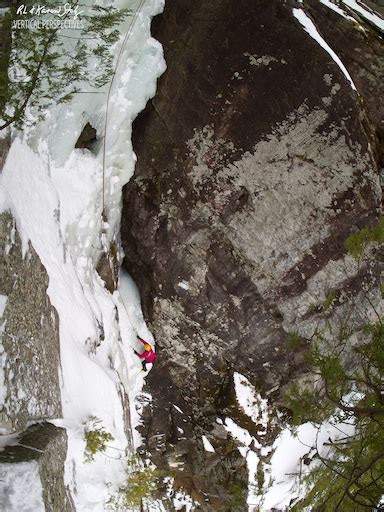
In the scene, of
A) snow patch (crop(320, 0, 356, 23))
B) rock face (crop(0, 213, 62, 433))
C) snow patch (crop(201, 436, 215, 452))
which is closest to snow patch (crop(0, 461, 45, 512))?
rock face (crop(0, 213, 62, 433))

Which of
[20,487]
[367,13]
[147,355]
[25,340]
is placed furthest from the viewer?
[147,355]

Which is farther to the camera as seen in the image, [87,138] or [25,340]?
[87,138]

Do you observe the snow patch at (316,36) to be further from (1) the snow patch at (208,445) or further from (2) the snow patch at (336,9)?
(1) the snow patch at (208,445)

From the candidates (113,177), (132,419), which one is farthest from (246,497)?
(113,177)

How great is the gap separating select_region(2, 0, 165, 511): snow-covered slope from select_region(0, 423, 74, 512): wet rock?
433 mm

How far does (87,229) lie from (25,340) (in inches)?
80.1

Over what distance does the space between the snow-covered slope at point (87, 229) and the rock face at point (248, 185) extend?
0.23m

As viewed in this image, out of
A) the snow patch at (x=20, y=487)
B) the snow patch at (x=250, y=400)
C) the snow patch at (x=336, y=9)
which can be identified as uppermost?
the snow patch at (x=336, y=9)

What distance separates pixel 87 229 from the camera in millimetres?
5316

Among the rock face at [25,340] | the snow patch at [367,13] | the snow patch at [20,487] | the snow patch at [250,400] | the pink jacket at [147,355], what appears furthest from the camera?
the snow patch at [250,400]

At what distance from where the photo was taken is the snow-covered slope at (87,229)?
4285 mm

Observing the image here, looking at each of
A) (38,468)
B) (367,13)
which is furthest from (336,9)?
(38,468)

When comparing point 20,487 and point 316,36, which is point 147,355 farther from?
point 316,36

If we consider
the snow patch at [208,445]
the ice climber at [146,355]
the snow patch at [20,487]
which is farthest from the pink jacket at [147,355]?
the snow patch at [20,487]
